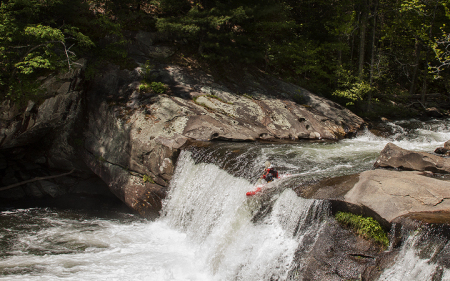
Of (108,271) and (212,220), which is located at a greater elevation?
(212,220)

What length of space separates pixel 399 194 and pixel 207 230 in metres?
4.45

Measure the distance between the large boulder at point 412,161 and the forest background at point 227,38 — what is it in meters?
4.09

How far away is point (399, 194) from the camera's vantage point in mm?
5629

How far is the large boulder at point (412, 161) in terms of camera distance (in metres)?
7.36

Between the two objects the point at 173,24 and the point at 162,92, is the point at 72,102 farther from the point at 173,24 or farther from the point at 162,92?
the point at 173,24

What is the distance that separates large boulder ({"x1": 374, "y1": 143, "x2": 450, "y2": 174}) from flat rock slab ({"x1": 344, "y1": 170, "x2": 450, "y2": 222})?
59.5 inches

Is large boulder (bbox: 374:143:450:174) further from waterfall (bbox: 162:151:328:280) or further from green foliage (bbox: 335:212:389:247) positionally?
waterfall (bbox: 162:151:328:280)

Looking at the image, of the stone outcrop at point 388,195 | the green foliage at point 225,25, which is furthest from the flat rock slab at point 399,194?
the green foliage at point 225,25

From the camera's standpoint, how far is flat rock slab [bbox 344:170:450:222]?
5.30 meters

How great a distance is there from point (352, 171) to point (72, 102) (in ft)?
31.8

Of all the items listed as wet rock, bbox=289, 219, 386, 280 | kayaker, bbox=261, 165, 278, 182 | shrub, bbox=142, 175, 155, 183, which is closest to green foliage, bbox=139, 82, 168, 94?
shrub, bbox=142, 175, 155, 183

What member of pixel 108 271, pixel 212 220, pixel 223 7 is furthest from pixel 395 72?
pixel 108 271

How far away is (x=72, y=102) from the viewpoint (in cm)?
1146

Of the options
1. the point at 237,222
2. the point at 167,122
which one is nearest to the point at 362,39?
the point at 167,122
